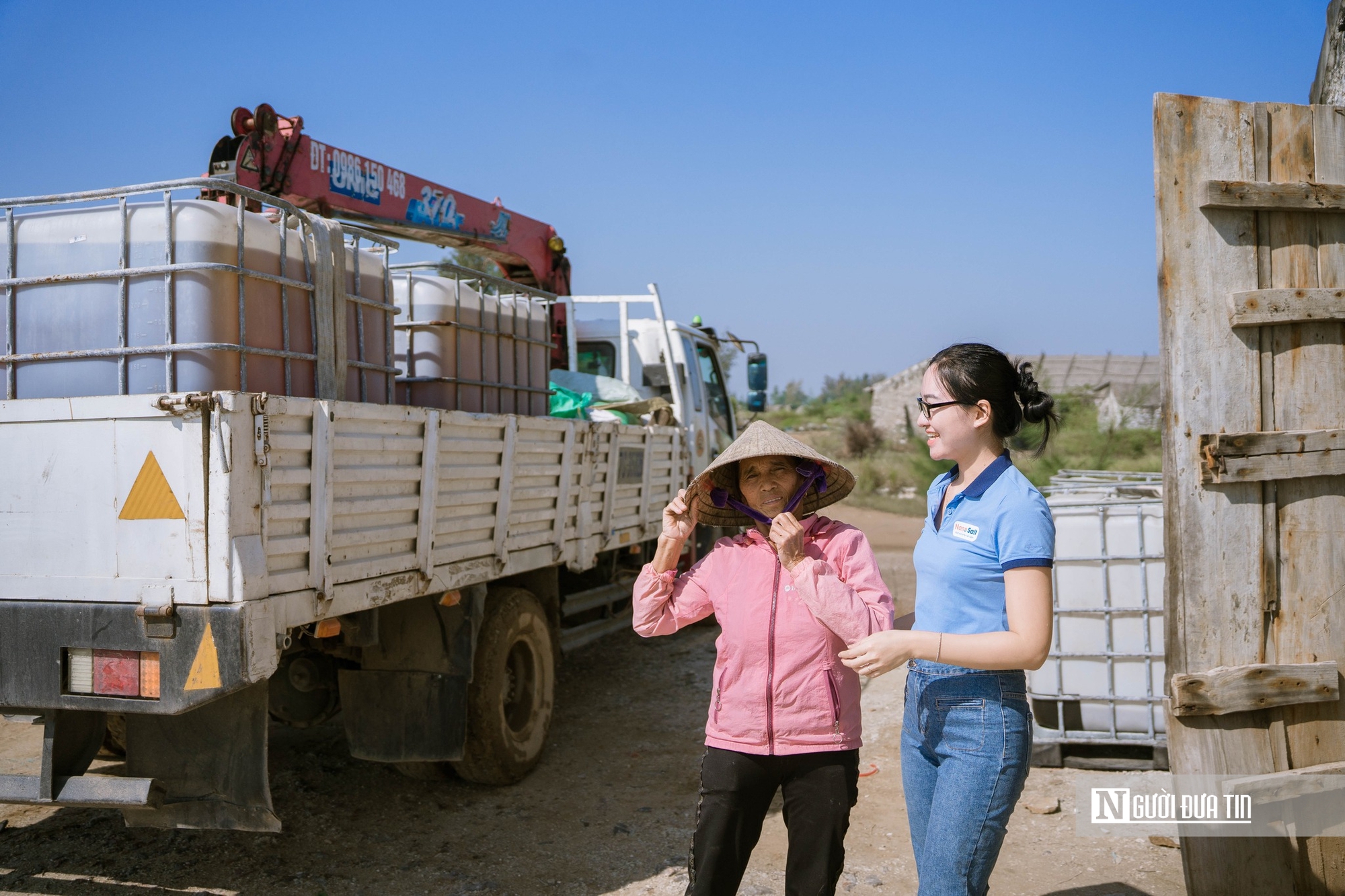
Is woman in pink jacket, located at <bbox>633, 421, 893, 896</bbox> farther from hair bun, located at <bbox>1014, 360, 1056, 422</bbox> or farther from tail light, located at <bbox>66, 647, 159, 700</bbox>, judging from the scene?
tail light, located at <bbox>66, 647, 159, 700</bbox>

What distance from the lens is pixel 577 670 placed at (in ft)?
23.8

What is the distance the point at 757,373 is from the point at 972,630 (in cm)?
650

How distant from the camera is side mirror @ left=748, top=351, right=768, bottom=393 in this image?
338 inches

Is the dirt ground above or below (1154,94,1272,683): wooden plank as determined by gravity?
below

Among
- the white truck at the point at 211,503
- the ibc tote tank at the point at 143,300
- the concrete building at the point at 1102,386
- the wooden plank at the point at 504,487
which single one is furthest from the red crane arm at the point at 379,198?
the concrete building at the point at 1102,386

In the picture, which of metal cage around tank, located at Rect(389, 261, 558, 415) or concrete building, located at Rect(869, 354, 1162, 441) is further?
concrete building, located at Rect(869, 354, 1162, 441)

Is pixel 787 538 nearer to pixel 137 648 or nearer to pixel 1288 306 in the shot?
pixel 1288 306

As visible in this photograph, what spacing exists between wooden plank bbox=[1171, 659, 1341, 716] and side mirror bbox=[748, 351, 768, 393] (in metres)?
5.98

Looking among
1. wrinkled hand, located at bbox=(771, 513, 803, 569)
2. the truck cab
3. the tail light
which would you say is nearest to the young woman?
wrinkled hand, located at bbox=(771, 513, 803, 569)

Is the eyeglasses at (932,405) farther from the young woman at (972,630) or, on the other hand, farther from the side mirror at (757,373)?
the side mirror at (757,373)

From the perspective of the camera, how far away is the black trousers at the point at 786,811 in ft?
7.88

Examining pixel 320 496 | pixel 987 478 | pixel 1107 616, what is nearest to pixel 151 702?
pixel 320 496

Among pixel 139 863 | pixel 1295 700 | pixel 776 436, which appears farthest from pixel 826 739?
pixel 139 863

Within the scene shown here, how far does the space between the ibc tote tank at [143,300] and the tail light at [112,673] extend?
33.2 inches
